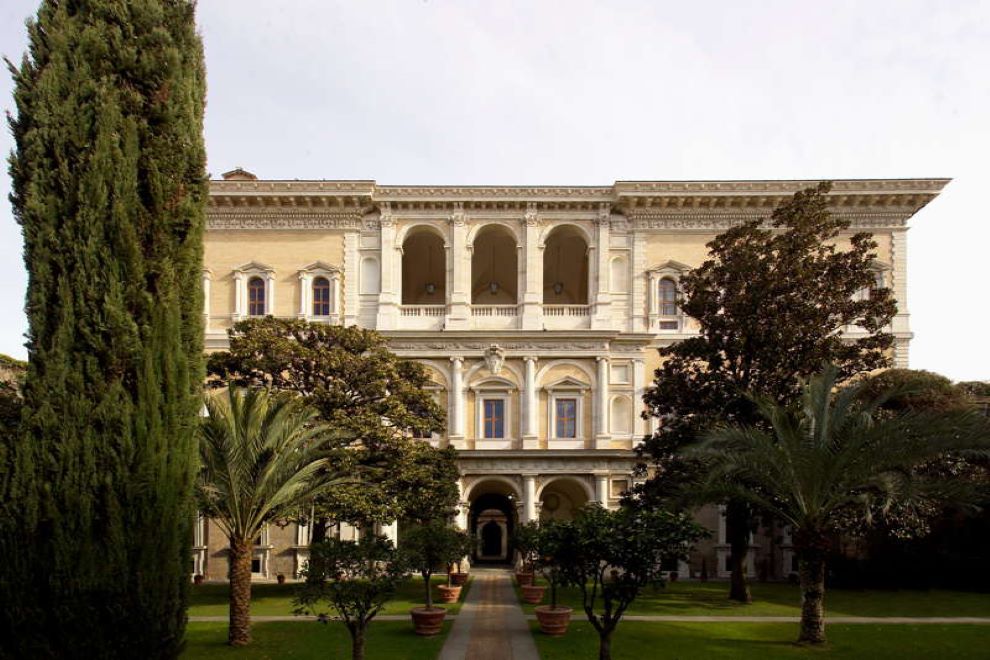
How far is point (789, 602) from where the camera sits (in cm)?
2595

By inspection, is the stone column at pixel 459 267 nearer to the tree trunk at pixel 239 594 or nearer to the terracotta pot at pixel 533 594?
the terracotta pot at pixel 533 594

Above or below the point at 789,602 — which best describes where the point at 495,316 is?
above

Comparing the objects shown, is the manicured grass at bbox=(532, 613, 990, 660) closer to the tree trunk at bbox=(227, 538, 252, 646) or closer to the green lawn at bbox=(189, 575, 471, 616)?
the green lawn at bbox=(189, 575, 471, 616)

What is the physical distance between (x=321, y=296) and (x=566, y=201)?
1212 cm

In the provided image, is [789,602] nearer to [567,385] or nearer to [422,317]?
[567,385]

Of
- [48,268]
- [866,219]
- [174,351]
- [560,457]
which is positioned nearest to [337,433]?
[174,351]

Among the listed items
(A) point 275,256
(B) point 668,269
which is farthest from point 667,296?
(A) point 275,256

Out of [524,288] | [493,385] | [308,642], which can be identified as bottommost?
[308,642]

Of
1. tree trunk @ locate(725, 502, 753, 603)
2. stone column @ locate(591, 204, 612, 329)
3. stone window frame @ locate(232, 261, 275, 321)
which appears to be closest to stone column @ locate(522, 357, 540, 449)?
stone column @ locate(591, 204, 612, 329)

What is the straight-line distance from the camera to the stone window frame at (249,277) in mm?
35688

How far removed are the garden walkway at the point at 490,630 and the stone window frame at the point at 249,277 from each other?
16.0 meters

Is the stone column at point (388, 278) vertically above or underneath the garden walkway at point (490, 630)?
above

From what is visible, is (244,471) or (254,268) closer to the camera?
(244,471)

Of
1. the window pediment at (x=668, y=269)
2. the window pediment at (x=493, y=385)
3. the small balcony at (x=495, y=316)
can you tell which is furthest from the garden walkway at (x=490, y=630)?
the window pediment at (x=668, y=269)
